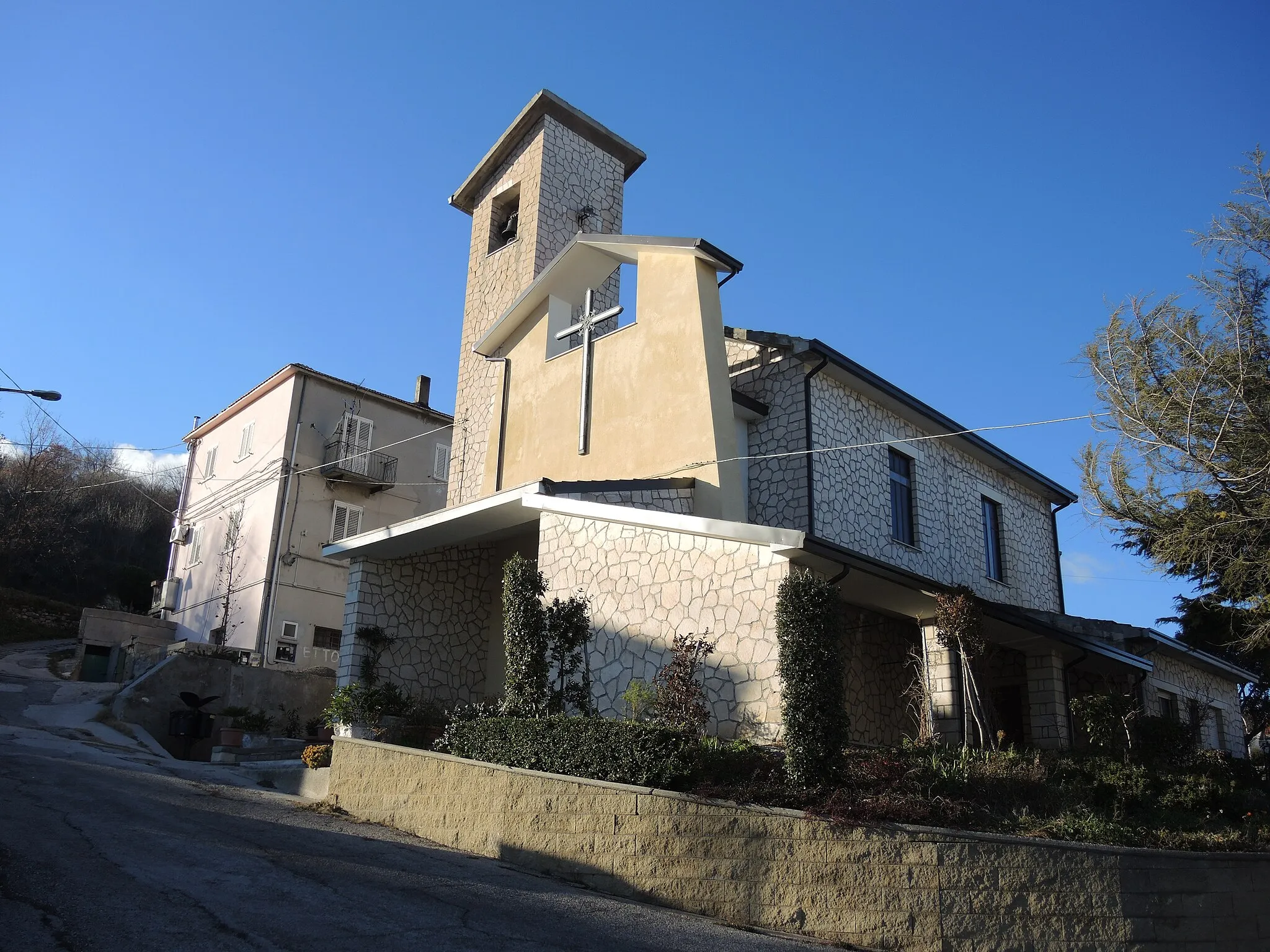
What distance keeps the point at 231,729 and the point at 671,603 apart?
36.1 feet

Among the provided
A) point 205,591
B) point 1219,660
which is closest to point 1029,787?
point 1219,660

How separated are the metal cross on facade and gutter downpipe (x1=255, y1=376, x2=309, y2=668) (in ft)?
44.7

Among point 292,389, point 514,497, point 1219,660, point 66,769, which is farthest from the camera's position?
point 292,389

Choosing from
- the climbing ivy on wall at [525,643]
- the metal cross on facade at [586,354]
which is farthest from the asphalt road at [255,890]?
the metal cross on facade at [586,354]

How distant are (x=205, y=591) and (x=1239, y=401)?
28540 millimetres

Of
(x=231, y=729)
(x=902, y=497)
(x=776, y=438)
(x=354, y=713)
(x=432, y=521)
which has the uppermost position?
(x=776, y=438)

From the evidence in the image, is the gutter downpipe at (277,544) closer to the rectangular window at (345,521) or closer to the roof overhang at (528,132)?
the rectangular window at (345,521)

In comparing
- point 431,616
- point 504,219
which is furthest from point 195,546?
point 431,616

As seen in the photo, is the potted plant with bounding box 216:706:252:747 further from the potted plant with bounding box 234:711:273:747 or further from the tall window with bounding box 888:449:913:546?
the tall window with bounding box 888:449:913:546

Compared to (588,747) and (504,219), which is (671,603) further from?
(504,219)

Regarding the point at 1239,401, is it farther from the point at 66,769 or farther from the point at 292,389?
the point at 292,389

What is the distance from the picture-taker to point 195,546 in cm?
3366

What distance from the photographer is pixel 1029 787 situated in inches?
422

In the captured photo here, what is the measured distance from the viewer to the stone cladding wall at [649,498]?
49.4 ft
